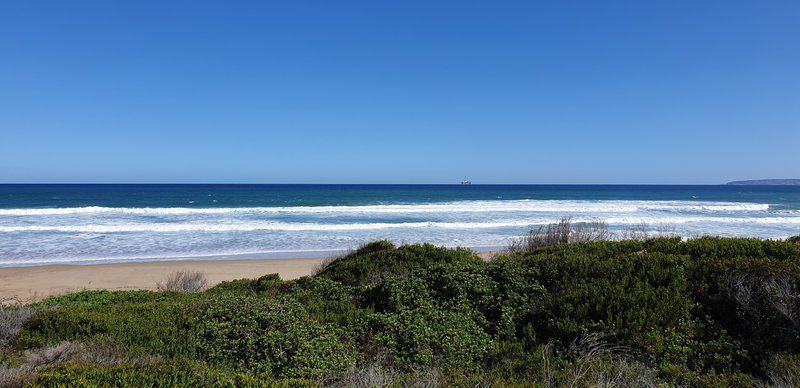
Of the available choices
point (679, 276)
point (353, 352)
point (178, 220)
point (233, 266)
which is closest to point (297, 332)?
point (353, 352)

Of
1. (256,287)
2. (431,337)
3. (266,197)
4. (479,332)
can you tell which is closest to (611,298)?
(479,332)

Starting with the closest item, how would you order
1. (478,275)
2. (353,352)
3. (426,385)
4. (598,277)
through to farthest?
1. (426,385)
2. (353,352)
3. (598,277)
4. (478,275)

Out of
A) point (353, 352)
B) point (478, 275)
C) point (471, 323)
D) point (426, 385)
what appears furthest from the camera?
point (478, 275)

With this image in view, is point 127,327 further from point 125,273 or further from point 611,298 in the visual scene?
point 125,273

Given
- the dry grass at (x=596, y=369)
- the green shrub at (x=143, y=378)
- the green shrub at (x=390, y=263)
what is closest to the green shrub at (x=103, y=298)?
the green shrub at (x=390, y=263)

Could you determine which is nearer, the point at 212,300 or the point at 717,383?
the point at 717,383

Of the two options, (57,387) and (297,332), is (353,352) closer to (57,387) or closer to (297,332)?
(297,332)

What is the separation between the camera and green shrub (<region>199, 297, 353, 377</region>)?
4418 millimetres

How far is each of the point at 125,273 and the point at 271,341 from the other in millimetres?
12675

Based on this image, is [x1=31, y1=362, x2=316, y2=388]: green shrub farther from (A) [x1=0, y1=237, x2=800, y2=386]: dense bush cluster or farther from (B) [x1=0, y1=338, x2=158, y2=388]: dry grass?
(B) [x1=0, y1=338, x2=158, y2=388]: dry grass

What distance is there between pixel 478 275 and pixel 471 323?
1.22m

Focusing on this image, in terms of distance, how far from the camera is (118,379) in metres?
3.44

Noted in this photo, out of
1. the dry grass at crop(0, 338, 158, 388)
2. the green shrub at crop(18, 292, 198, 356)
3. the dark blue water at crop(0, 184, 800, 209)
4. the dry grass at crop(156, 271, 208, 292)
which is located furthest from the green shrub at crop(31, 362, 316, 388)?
the dark blue water at crop(0, 184, 800, 209)

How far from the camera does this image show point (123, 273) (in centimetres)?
1474
